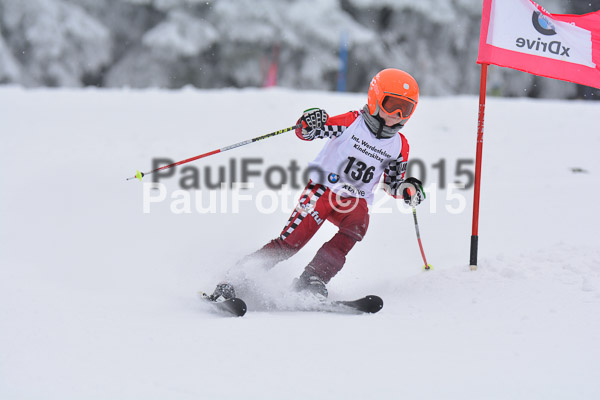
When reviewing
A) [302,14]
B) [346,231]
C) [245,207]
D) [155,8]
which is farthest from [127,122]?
[155,8]

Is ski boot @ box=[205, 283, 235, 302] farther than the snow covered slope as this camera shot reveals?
Yes

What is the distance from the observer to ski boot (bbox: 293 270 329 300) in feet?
12.2

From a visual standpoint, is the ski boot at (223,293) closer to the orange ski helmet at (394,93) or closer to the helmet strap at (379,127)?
the helmet strap at (379,127)

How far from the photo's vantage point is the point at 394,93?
376 centimetres

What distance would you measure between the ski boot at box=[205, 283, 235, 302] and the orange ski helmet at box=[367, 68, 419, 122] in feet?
4.88

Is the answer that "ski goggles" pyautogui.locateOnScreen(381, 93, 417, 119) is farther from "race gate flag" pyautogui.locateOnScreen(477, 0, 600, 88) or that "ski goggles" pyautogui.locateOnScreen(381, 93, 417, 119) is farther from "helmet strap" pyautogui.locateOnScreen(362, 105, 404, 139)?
"race gate flag" pyautogui.locateOnScreen(477, 0, 600, 88)

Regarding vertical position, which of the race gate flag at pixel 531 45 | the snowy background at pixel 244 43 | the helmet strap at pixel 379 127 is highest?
the snowy background at pixel 244 43

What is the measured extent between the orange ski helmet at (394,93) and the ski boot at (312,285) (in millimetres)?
1170

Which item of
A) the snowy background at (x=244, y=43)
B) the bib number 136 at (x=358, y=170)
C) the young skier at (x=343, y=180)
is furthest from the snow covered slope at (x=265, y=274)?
the snowy background at (x=244, y=43)

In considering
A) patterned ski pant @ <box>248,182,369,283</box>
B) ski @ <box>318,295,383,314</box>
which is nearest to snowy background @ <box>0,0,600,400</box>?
ski @ <box>318,295,383,314</box>

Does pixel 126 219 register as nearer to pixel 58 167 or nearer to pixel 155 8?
pixel 58 167

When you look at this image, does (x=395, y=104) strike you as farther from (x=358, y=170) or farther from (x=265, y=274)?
(x=265, y=274)

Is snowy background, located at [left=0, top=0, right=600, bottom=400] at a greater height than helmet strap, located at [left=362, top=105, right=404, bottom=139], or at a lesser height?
lesser

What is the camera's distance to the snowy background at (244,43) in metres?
14.7
